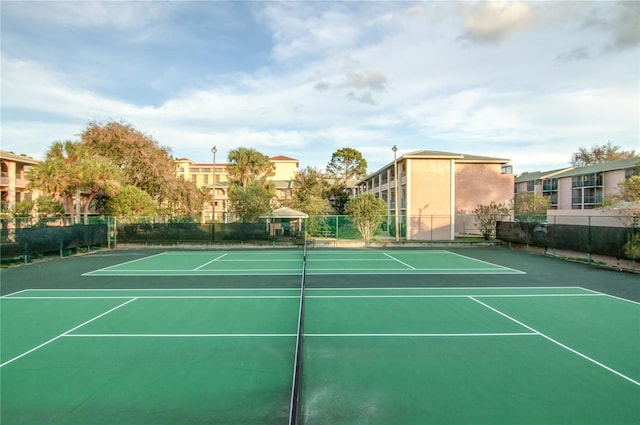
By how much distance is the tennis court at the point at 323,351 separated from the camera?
482 cm

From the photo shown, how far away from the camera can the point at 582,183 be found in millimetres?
49375

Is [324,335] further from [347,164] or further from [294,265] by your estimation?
[347,164]

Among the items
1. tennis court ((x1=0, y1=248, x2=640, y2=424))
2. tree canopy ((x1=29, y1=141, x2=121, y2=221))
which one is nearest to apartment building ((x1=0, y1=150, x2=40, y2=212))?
tree canopy ((x1=29, y1=141, x2=121, y2=221))

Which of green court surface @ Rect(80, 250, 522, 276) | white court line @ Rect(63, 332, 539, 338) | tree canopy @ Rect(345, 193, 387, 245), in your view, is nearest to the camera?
white court line @ Rect(63, 332, 539, 338)

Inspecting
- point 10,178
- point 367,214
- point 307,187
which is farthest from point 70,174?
point 307,187

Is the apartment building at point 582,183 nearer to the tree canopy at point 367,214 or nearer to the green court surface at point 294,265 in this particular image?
the tree canopy at point 367,214

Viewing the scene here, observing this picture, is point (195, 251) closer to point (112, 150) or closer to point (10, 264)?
point (10, 264)

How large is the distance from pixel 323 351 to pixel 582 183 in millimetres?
54426

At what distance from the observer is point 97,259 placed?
65.1ft

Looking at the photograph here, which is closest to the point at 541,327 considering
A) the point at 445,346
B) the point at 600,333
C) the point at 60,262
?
the point at 600,333

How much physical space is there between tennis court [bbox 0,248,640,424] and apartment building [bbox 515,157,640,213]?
1526 inches

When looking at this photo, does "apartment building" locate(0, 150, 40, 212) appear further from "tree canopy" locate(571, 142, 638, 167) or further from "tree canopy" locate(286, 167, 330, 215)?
"tree canopy" locate(571, 142, 638, 167)

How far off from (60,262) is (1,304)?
901cm

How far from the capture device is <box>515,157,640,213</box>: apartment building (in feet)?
143
